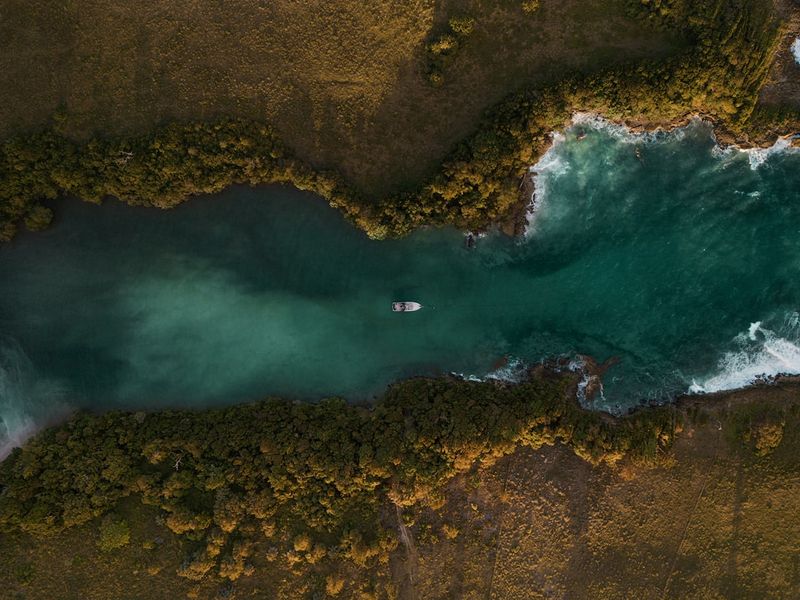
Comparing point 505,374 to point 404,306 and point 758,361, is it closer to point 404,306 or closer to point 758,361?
point 404,306

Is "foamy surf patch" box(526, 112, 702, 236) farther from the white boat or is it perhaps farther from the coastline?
the white boat

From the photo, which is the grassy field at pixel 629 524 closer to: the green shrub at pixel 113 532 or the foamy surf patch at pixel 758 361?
the foamy surf patch at pixel 758 361

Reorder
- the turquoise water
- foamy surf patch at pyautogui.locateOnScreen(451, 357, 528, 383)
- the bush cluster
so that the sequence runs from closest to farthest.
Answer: the bush cluster
the turquoise water
foamy surf patch at pyautogui.locateOnScreen(451, 357, 528, 383)

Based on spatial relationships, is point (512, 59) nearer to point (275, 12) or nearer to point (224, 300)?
point (275, 12)

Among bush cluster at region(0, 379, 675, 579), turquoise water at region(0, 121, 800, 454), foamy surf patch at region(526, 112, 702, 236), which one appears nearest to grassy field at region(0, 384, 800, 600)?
bush cluster at region(0, 379, 675, 579)

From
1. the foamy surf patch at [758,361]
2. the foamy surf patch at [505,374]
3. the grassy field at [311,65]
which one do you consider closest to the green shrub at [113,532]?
the foamy surf patch at [505,374]

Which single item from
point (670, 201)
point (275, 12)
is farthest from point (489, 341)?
point (275, 12)
